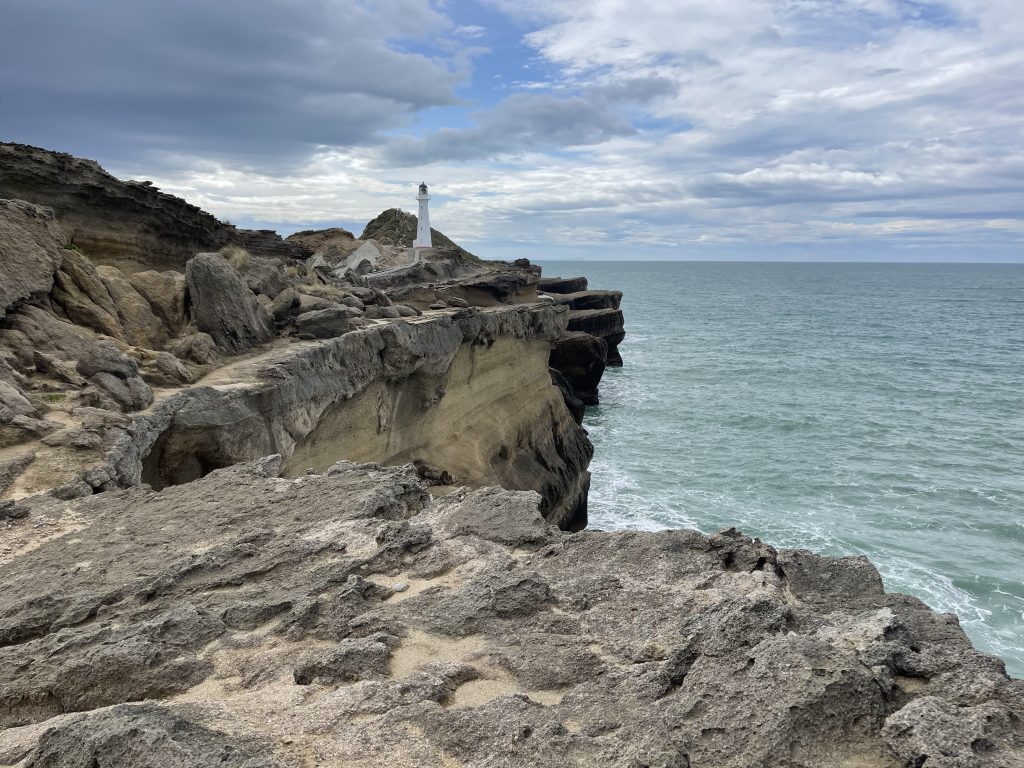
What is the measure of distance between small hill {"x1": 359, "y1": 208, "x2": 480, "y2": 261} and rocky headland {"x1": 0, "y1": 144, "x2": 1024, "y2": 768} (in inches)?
2037

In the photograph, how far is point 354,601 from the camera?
17.5 ft

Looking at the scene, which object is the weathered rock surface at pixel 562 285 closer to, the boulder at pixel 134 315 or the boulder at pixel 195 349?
the boulder at pixel 134 315

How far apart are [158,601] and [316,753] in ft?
8.19

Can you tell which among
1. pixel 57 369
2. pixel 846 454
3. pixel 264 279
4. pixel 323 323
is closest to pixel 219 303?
pixel 323 323

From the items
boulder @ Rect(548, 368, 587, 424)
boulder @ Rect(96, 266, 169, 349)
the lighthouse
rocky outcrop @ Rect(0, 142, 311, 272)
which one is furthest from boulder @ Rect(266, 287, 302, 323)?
the lighthouse

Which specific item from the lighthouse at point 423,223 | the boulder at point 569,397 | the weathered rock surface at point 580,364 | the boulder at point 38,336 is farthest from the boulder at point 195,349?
the lighthouse at point 423,223

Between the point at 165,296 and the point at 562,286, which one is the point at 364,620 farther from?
the point at 562,286

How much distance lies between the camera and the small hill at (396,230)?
62875 millimetres

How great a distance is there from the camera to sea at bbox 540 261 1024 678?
61.3 feet

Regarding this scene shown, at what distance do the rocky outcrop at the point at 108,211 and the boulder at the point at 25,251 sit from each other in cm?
350

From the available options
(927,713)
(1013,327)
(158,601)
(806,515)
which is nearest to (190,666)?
(158,601)

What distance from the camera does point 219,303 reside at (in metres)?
14.0

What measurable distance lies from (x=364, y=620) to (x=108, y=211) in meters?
15.0

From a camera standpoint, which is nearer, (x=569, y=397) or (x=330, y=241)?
(x=569, y=397)
